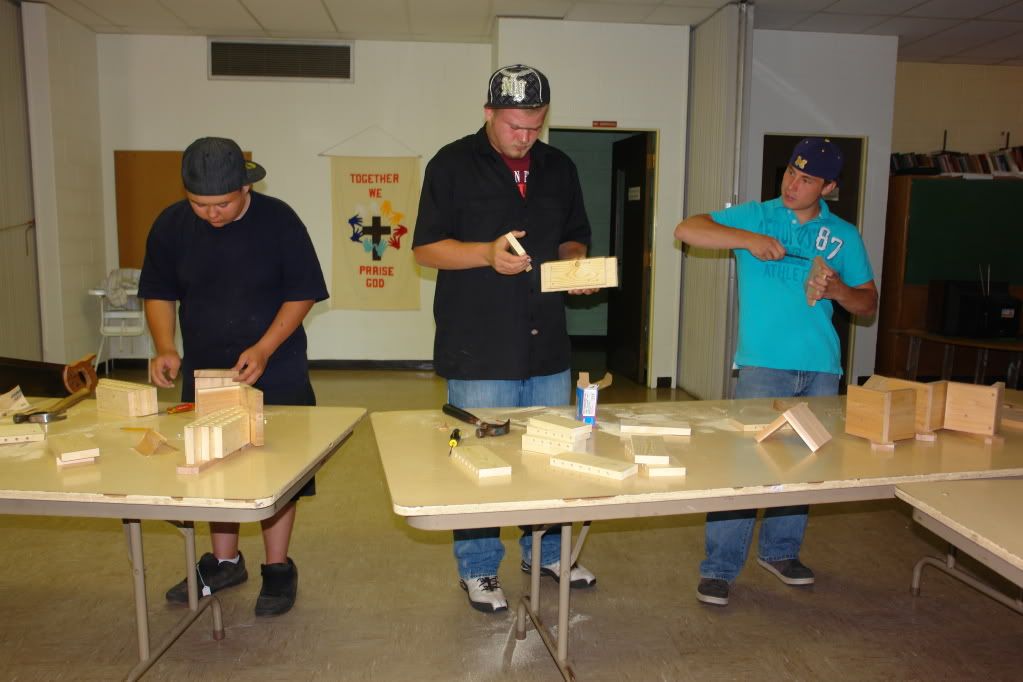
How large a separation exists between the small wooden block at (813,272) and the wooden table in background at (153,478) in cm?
151

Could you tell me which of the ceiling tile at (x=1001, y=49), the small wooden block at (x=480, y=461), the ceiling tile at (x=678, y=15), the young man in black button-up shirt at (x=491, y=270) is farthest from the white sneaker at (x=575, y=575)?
the ceiling tile at (x=1001, y=49)

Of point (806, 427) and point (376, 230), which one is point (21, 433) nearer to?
point (806, 427)

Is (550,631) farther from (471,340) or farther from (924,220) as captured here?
(924,220)

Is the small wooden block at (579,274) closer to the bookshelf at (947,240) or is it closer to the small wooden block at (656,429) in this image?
the small wooden block at (656,429)

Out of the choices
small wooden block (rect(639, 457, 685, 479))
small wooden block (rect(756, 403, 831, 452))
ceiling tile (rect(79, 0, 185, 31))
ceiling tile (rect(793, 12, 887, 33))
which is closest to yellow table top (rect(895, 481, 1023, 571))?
small wooden block (rect(756, 403, 831, 452))

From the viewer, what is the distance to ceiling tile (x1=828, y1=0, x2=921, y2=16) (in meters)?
5.62

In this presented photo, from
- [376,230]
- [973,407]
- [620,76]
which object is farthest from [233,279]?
[376,230]

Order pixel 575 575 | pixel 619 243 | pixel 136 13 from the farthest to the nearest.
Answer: pixel 619 243
pixel 136 13
pixel 575 575

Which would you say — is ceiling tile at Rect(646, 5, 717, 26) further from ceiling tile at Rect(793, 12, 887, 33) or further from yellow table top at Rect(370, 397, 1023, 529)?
yellow table top at Rect(370, 397, 1023, 529)

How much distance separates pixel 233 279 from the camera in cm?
242


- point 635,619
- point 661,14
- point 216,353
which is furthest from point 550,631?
point 661,14

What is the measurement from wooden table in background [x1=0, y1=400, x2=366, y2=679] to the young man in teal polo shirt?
1357 mm

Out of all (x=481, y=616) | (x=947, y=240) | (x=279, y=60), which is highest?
(x=279, y=60)

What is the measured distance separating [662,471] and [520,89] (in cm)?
115
